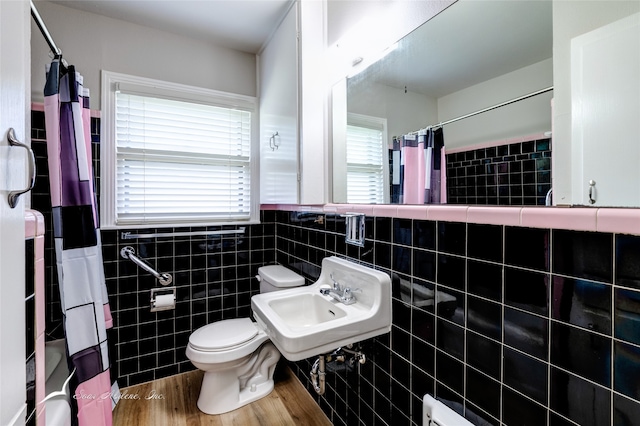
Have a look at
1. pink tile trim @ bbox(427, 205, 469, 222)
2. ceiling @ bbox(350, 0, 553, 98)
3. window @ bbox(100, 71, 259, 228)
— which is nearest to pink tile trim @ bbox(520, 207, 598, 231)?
pink tile trim @ bbox(427, 205, 469, 222)

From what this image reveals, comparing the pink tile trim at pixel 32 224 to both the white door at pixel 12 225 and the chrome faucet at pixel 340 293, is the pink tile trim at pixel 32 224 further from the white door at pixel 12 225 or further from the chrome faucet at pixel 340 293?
the chrome faucet at pixel 340 293

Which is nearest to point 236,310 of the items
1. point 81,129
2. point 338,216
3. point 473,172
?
point 338,216

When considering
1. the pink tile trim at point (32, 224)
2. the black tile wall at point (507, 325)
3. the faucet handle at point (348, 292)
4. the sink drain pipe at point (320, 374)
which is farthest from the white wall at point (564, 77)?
the pink tile trim at point (32, 224)

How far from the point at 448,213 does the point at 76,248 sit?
5.51ft

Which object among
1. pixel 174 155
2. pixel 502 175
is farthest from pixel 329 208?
pixel 174 155

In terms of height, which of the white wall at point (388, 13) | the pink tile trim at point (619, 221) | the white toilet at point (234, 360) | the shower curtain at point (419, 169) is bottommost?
the white toilet at point (234, 360)

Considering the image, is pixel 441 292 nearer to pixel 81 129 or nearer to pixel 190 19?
pixel 81 129

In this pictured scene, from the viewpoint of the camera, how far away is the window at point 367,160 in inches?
53.7

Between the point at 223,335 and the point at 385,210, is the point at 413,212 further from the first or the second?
the point at 223,335

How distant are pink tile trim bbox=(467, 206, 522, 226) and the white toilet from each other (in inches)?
48.4

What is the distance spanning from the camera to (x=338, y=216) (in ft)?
5.09

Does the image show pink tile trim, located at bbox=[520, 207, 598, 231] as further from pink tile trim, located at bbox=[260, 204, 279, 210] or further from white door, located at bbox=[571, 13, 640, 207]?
pink tile trim, located at bbox=[260, 204, 279, 210]

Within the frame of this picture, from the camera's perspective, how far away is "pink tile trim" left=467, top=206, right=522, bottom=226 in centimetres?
78

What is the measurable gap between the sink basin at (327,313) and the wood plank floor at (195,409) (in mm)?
702
